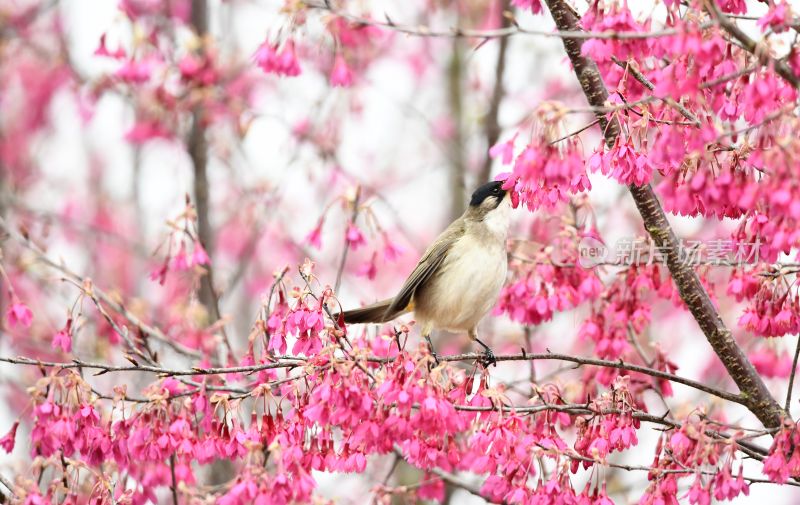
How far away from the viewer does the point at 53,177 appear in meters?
10.9

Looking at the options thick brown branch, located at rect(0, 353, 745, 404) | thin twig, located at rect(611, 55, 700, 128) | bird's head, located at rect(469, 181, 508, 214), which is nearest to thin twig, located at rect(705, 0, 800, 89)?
thin twig, located at rect(611, 55, 700, 128)

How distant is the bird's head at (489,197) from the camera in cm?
584

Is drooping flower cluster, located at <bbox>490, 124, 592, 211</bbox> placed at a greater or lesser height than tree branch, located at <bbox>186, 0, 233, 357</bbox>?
lesser

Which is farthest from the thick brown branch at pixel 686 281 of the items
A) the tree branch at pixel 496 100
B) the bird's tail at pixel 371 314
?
the tree branch at pixel 496 100

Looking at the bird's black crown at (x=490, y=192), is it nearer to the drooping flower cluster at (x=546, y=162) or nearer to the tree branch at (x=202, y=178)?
the tree branch at (x=202, y=178)

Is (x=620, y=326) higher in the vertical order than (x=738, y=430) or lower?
higher

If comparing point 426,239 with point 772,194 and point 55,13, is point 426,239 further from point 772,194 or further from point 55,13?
point 772,194

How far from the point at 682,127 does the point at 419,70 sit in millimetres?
7886

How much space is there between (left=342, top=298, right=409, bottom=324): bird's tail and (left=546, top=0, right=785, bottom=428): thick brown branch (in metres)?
1.83

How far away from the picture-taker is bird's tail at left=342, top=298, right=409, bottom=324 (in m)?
5.44

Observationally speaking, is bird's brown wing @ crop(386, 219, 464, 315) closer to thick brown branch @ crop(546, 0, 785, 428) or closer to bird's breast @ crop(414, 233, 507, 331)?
bird's breast @ crop(414, 233, 507, 331)

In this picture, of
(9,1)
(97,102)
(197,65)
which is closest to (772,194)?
(197,65)

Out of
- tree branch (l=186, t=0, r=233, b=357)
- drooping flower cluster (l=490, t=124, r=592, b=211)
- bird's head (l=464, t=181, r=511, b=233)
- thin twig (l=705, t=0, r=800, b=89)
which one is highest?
tree branch (l=186, t=0, r=233, b=357)

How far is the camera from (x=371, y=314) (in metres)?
5.54
